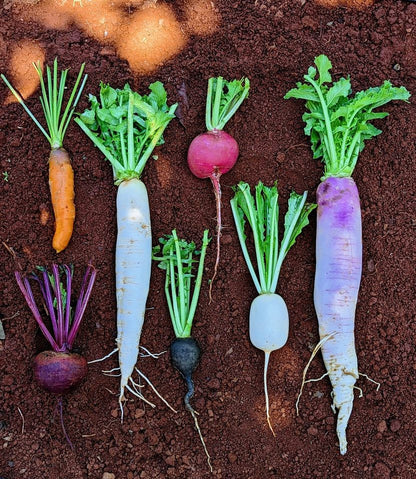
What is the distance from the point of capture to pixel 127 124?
315 centimetres

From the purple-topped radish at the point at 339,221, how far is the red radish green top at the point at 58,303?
1180mm

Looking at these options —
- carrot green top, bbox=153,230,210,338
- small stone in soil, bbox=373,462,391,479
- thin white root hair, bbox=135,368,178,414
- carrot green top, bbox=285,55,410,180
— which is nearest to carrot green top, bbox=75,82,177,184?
carrot green top, bbox=153,230,210,338

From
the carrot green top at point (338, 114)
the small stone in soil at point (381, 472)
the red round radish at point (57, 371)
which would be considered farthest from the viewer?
the carrot green top at point (338, 114)

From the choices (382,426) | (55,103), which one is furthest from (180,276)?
(382,426)

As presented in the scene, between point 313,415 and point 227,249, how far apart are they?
94 cm

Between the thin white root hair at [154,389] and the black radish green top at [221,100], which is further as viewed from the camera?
the black radish green top at [221,100]

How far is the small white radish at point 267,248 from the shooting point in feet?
9.87

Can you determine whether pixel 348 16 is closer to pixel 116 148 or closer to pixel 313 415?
pixel 116 148

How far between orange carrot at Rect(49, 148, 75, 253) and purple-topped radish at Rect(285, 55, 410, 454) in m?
1.24

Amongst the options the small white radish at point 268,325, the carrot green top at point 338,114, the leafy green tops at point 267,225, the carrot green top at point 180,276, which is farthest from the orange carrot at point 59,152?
the carrot green top at point 338,114

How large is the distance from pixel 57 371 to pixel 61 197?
34.4 inches

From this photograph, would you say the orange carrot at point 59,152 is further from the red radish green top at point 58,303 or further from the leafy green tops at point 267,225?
the leafy green tops at point 267,225

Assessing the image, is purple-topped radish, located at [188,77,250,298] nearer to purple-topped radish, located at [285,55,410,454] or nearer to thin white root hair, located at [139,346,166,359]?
purple-topped radish, located at [285,55,410,454]

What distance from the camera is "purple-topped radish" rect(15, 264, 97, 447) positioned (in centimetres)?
291
